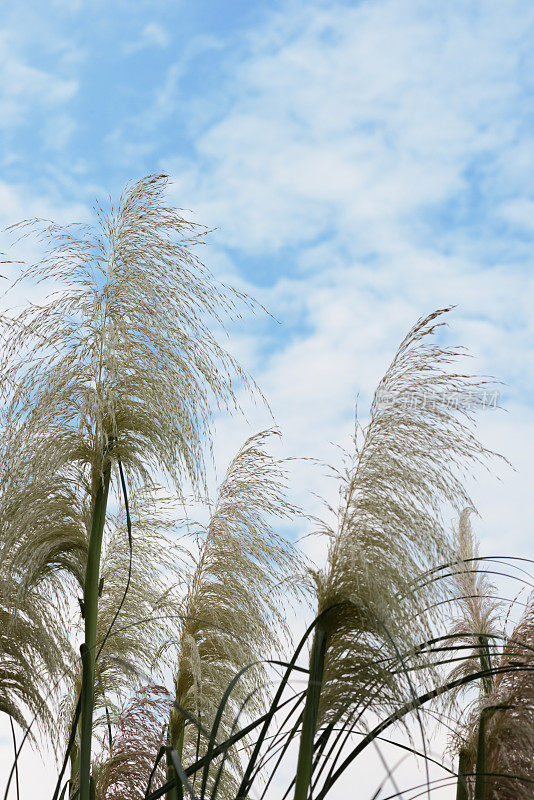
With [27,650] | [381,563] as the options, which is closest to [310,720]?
[381,563]

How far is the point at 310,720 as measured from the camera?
232 cm

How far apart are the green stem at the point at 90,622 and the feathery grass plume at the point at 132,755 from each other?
1.54 meters

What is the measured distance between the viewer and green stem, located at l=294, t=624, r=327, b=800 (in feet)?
7.51

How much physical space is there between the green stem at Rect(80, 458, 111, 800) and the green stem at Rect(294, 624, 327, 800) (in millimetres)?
739

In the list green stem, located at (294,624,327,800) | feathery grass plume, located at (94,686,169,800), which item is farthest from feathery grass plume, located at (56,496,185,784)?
green stem, located at (294,624,327,800)

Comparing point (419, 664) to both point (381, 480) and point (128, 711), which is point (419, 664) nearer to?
point (381, 480)

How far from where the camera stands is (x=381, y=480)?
2623mm

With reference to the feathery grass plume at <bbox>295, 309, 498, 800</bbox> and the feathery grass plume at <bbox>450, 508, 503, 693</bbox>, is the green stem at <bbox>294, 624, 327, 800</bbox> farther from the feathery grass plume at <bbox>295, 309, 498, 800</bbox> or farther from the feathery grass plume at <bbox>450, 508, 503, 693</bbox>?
the feathery grass plume at <bbox>450, 508, 503, 693</bbox>

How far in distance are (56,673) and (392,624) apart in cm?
187

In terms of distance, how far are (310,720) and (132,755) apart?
2.64m

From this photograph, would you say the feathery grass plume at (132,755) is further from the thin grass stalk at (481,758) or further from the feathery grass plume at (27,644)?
the thin grass stalk at (481,758)

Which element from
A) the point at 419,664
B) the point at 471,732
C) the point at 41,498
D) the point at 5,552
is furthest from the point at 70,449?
the point at 471,732

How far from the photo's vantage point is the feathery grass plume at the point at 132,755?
4543 millimetres

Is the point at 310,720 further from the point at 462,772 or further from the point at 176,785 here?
the point at 462,772
